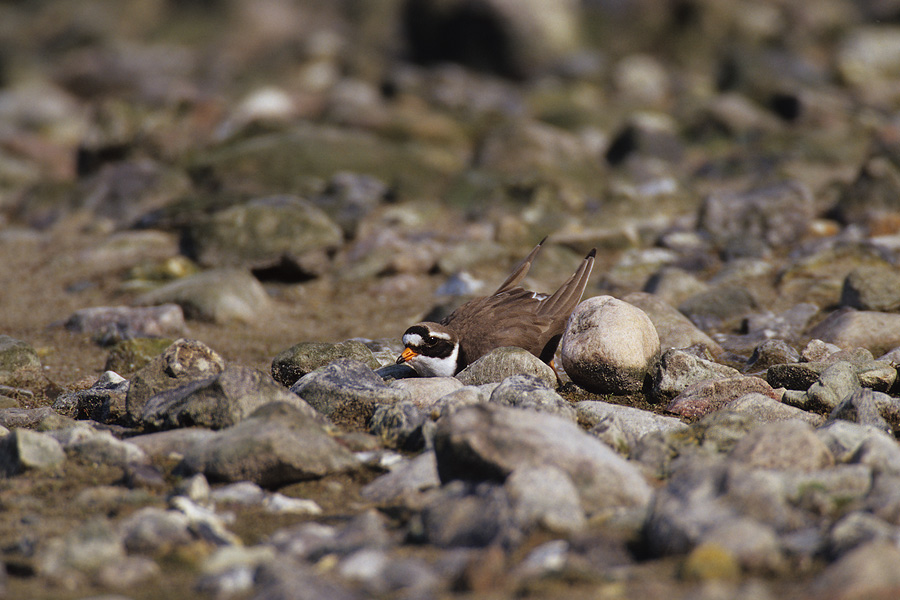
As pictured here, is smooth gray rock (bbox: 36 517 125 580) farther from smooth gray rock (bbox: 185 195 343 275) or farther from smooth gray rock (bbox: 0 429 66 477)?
smooth gray rock (bbox: 185 195 343 275)

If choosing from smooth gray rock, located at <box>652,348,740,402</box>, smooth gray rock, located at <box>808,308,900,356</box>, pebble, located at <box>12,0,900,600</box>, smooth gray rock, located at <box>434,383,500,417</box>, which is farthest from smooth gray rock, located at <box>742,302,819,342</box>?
smooth gray rock, located at <box>434,383,500,417</box>

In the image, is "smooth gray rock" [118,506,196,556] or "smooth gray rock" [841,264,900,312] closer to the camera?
"smooth gray rock" [118,506,196,556]

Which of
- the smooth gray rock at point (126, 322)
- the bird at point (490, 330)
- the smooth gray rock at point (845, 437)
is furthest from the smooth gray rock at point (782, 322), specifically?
the smooth gray rock at point (126, 322)

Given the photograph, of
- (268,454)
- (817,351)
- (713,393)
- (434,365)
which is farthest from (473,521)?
(817,351)

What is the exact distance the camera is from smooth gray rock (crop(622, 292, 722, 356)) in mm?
6074

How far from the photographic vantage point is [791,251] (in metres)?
8.97

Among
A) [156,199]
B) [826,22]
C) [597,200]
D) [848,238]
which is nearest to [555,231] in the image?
[597,200]

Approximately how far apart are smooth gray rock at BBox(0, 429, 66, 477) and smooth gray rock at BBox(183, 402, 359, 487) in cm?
68

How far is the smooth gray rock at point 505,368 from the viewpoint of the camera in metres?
5.23

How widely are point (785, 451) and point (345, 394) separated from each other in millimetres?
2431

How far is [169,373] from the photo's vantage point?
4816 millimetres

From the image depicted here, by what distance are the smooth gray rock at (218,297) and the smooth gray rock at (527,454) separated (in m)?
4.53

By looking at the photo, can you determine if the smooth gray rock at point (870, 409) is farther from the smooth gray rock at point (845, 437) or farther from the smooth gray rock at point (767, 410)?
the smooth gray rock at point (845, 437)

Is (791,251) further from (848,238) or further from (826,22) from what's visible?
(826,22)
